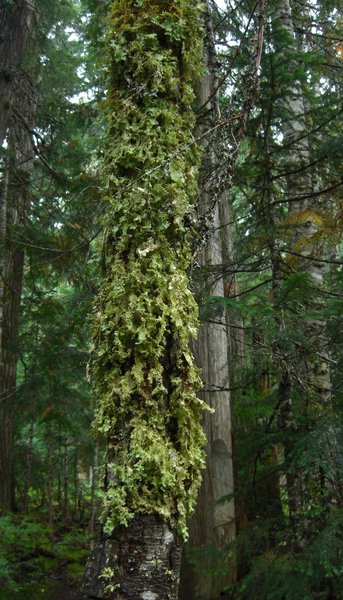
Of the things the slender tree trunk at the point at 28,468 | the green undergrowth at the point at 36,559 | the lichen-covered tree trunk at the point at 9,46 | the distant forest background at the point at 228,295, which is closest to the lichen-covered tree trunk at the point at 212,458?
the distant forest background at the point at 228,295

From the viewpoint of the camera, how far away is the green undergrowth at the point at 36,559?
6.40 metres

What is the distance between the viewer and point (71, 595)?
6457 mm

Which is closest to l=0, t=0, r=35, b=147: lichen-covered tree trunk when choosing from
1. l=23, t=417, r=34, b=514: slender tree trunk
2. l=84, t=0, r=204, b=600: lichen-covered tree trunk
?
l=23, t=417, r=34, b=514: slender tree trunk

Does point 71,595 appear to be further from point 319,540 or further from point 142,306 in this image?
point 142,306

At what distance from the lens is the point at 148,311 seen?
5.65ft

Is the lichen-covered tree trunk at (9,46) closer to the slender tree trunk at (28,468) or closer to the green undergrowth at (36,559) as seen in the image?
the slender tree trunk at (28,468)

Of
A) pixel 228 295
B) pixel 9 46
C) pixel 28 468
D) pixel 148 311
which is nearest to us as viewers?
pixel 148 311

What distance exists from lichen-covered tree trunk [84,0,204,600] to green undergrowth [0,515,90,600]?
517 cm

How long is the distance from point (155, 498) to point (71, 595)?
5.92 meters

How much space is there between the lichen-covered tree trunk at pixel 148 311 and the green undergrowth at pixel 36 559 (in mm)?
5166

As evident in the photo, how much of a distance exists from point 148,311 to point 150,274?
13cm

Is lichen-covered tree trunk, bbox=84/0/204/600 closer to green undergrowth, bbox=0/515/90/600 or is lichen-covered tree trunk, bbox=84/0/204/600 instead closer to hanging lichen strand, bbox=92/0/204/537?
hanging lichen strand, bbox=92/0/204/537

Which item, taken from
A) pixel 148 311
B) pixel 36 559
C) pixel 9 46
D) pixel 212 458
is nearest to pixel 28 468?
pixel 36 559

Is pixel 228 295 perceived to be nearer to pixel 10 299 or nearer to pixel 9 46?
pixel 10 299
